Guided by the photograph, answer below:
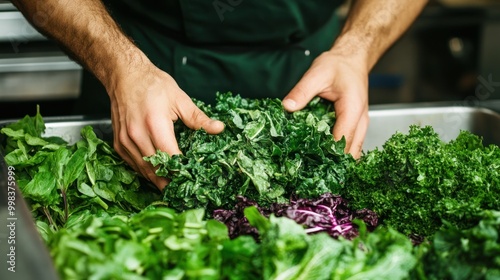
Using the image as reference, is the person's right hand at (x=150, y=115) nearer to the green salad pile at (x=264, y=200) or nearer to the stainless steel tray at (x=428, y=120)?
the green salad pile at (x=264, y=200)

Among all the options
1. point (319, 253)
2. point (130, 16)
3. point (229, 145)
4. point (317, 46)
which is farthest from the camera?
point (317, 46)

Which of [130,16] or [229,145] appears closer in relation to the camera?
[229,145]

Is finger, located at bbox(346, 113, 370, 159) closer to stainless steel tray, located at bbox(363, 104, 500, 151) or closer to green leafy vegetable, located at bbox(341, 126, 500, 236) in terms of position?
green leafy vegetable, located at bbox(341, 126, 500, 236)

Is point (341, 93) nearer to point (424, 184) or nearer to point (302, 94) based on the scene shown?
point (302, 94)

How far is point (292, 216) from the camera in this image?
184 centimetres

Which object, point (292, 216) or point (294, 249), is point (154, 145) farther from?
point (294, 249)

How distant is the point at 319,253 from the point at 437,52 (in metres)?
4.63

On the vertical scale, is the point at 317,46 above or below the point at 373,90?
above

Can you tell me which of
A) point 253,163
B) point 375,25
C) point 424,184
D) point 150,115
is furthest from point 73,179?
point 375,25

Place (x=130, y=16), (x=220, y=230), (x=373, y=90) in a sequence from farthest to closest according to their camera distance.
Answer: (x=373, y=90), (x=130, y=16), (x=220, y=230)

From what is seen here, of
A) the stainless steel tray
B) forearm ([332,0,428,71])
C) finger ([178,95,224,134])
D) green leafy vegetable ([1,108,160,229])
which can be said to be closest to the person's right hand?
finger ([178,95,224,134])

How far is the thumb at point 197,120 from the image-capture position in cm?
204

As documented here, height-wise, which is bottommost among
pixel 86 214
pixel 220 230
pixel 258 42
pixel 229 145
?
pixel 86 214

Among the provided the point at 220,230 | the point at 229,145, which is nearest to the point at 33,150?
the point at 229,145
